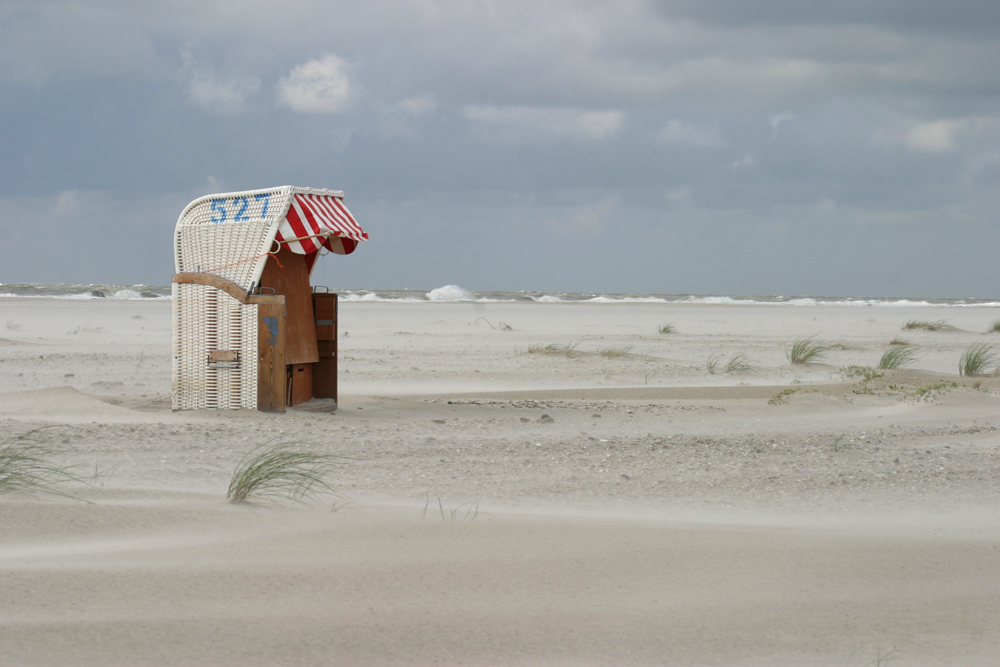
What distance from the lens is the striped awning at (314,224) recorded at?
6.98 m

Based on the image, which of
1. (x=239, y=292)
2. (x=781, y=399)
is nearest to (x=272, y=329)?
(x=239, y=292)

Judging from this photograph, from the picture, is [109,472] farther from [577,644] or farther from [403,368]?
[403,368]

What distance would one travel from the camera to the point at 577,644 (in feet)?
8.43

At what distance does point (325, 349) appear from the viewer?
807cm

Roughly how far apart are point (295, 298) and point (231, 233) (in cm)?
81

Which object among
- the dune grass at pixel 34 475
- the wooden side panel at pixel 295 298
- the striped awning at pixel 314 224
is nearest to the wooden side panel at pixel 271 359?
the wooden side panel at pixel 295 298

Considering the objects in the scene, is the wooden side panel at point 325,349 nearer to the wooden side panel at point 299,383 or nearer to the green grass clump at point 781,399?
the wooden side panel at point 299,383

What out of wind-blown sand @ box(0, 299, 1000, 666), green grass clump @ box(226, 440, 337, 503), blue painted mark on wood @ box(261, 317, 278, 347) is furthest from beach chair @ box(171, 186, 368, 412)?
green grass clump @ box(226, 440, 337, 503)

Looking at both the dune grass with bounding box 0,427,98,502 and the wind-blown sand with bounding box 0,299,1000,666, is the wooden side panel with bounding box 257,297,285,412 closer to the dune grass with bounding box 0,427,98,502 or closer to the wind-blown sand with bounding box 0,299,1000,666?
the wind-blown sand with bounding box 0,299,1000,666

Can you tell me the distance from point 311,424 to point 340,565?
11.6 ft

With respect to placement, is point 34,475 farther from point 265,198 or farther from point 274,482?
point 265,198

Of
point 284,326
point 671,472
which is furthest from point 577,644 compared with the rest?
point 284,326

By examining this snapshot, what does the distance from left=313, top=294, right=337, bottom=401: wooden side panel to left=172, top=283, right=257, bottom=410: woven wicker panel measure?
1.09m

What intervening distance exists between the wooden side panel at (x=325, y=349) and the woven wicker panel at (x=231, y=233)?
3.62 ft
